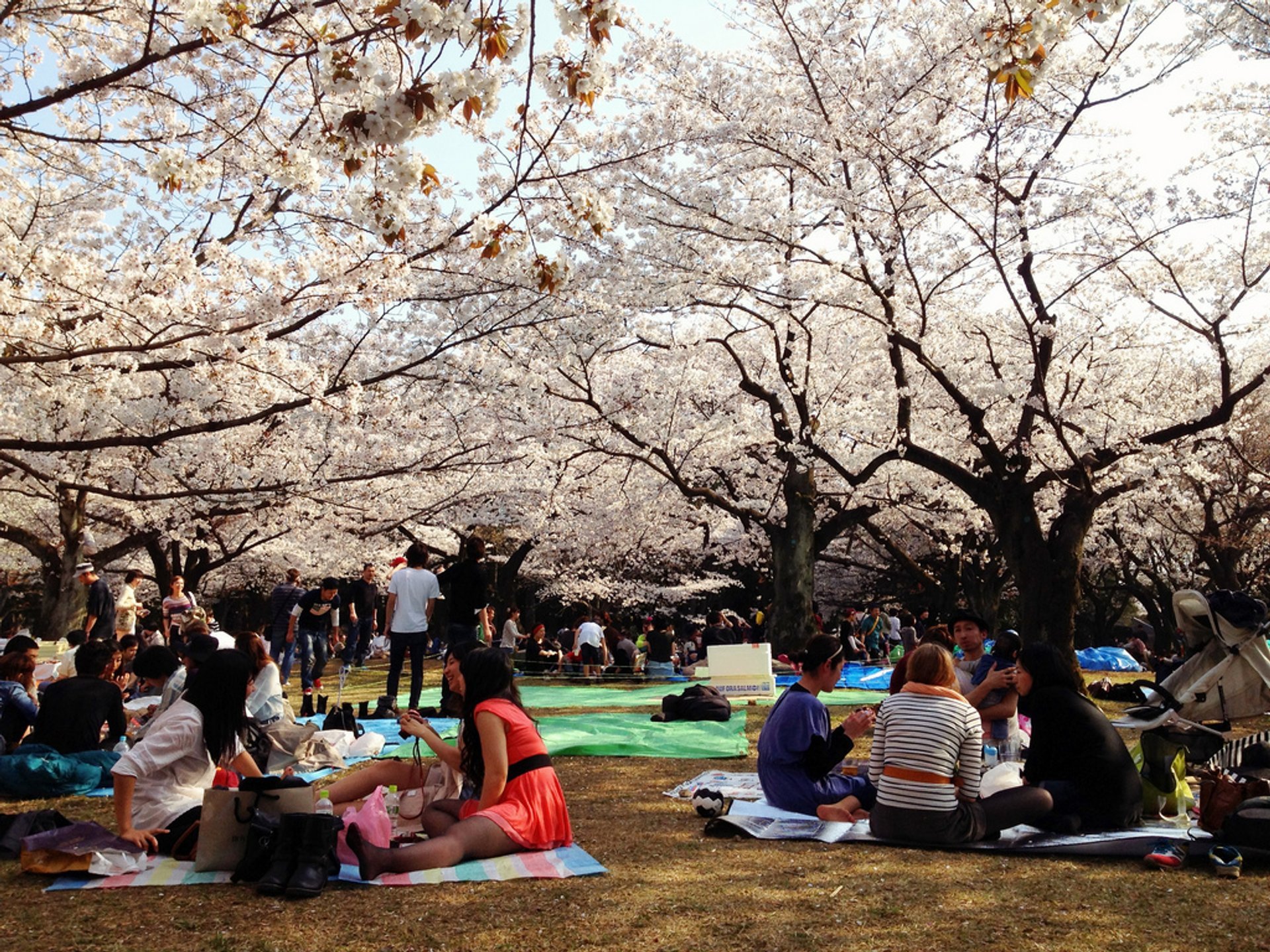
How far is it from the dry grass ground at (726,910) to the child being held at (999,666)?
70.7 inches

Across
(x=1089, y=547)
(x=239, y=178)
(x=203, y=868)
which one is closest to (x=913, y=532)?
(x=1089, y=547)

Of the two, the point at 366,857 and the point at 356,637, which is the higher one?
the point at 356,637

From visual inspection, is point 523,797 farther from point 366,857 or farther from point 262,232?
point 262,232

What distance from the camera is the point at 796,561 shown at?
1520cm

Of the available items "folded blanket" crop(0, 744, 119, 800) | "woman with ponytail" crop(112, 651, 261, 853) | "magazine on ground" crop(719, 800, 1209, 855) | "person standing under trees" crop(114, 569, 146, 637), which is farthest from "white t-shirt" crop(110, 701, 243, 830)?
"person standing under trees" crop(114, 569, 146, 637)

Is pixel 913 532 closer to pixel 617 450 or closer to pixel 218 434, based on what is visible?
pixel 617 450

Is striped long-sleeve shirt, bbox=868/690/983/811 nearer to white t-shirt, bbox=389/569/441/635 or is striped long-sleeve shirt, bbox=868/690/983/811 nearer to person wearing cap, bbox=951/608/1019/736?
person wearing cap, bbox=951/608/1019/736

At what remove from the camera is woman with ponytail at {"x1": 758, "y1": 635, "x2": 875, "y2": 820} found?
521 cm

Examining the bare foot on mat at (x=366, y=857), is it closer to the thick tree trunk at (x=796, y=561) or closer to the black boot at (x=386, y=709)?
the black boot at (x=386, y=709)

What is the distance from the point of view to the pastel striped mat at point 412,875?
393cm

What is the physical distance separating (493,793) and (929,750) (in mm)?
1862

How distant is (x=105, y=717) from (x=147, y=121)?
3.93 m

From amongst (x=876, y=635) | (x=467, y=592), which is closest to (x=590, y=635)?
(x=876, y=635)

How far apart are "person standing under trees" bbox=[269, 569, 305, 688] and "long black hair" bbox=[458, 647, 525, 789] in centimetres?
775
